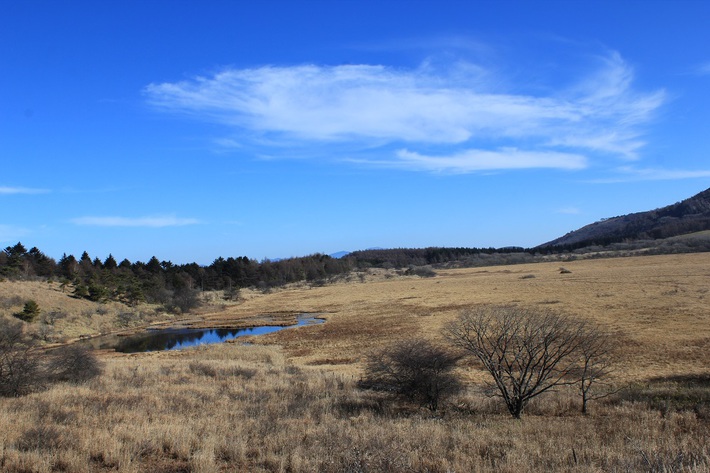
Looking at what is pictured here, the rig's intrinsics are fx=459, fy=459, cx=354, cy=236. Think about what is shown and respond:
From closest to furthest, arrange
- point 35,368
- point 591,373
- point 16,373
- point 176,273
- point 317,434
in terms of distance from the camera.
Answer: point 317,434 → point 591,373 → point 16,373 → point 35,368 → point 176,273

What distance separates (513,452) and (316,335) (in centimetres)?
3598

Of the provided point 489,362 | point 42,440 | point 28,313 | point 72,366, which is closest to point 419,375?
point 489,362

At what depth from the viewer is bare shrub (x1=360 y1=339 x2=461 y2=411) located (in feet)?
46.3

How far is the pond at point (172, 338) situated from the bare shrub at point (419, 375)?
3042 centimetres

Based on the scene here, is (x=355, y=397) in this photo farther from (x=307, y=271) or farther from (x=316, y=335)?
(x=307, y=271)

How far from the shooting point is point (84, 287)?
61.6 metres

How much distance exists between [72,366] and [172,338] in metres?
30.9

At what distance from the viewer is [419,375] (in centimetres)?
1419

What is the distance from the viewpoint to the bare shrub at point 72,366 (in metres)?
18.0

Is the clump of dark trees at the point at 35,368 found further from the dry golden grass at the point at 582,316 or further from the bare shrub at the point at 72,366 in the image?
the dry golden grass at the point at 582,316

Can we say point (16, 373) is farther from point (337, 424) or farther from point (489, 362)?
point (489, 362)

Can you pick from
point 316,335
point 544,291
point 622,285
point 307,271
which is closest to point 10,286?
point 316,335

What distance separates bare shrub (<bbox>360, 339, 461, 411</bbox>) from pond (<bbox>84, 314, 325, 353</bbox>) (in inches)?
1198

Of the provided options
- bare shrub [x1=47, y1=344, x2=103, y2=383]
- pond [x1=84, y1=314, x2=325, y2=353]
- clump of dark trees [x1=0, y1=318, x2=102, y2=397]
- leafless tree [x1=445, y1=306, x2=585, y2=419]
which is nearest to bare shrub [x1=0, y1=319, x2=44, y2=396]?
clump of dark trees [x1=0, y1=318, x2=102, y2=397]
